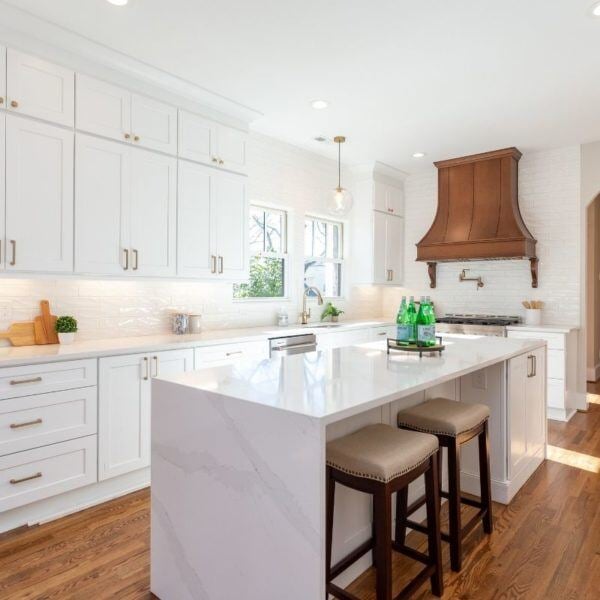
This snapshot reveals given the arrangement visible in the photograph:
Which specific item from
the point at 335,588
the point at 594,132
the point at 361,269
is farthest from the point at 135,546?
the point at 594,132

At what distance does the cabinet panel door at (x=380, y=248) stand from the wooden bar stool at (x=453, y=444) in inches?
132

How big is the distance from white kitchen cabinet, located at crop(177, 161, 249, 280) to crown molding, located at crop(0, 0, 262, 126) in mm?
526

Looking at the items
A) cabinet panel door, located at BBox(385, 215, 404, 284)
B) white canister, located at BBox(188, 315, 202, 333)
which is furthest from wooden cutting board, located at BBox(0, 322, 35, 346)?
cabinet panel door, located at BBox(385, 215, 404, 284)

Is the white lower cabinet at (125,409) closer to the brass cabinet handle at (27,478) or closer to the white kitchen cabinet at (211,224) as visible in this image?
the brass cabinet handle at (27,478)

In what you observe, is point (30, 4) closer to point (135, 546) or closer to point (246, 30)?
point (246, 30)

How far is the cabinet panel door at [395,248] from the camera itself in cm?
585

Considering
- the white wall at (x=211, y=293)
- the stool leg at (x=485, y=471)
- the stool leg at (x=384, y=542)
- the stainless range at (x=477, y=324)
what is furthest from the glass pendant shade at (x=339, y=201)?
the stool leg at (x=384, y=542)

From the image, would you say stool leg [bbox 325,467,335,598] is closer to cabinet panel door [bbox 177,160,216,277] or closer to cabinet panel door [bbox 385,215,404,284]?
cabinet panel door [bbox 177,160,216,277]

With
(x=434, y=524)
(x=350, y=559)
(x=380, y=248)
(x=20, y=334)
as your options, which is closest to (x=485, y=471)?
(x=434, y=524)

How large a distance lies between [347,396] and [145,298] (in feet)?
8.23

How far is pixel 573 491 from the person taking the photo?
9.52ft

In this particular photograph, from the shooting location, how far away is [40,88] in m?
2.68

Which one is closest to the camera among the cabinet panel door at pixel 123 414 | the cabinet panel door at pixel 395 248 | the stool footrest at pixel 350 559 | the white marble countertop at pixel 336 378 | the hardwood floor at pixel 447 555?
the white marble countertop at pixel 336 378

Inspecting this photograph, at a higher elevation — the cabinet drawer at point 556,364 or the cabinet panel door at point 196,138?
the cabinet panel door at point 196,138
